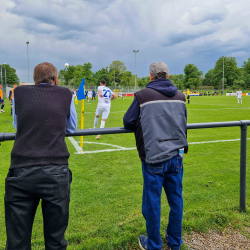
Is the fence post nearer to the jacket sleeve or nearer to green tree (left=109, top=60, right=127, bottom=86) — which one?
the jacket sleeve

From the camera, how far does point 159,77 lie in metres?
2.52

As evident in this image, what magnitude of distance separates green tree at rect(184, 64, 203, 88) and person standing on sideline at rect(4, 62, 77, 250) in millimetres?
120849

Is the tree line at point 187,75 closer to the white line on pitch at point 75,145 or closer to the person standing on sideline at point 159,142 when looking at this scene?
the white line on pitch at point 75,145

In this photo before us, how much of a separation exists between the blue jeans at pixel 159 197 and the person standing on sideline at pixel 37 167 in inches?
31.2

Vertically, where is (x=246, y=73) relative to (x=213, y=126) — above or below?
above

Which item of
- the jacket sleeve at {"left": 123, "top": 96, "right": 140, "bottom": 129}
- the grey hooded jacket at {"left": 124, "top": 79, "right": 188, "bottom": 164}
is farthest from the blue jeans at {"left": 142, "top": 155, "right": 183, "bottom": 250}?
the jacket sleeve at {"left": 123, "top": 96, "right": 140, "bottom": 129}

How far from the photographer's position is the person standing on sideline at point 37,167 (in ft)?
6.17

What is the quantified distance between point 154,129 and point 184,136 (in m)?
0.38

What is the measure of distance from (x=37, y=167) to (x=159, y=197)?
1182mm

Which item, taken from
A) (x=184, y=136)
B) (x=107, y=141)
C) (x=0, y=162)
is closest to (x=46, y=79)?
(x=184, y=136)

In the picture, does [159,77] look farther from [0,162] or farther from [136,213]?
[0,162]

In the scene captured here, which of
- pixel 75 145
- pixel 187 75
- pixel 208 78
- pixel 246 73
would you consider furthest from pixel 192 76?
pixel 75 145

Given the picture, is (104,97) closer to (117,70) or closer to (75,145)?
(75,145)

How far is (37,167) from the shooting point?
1.88 meters
